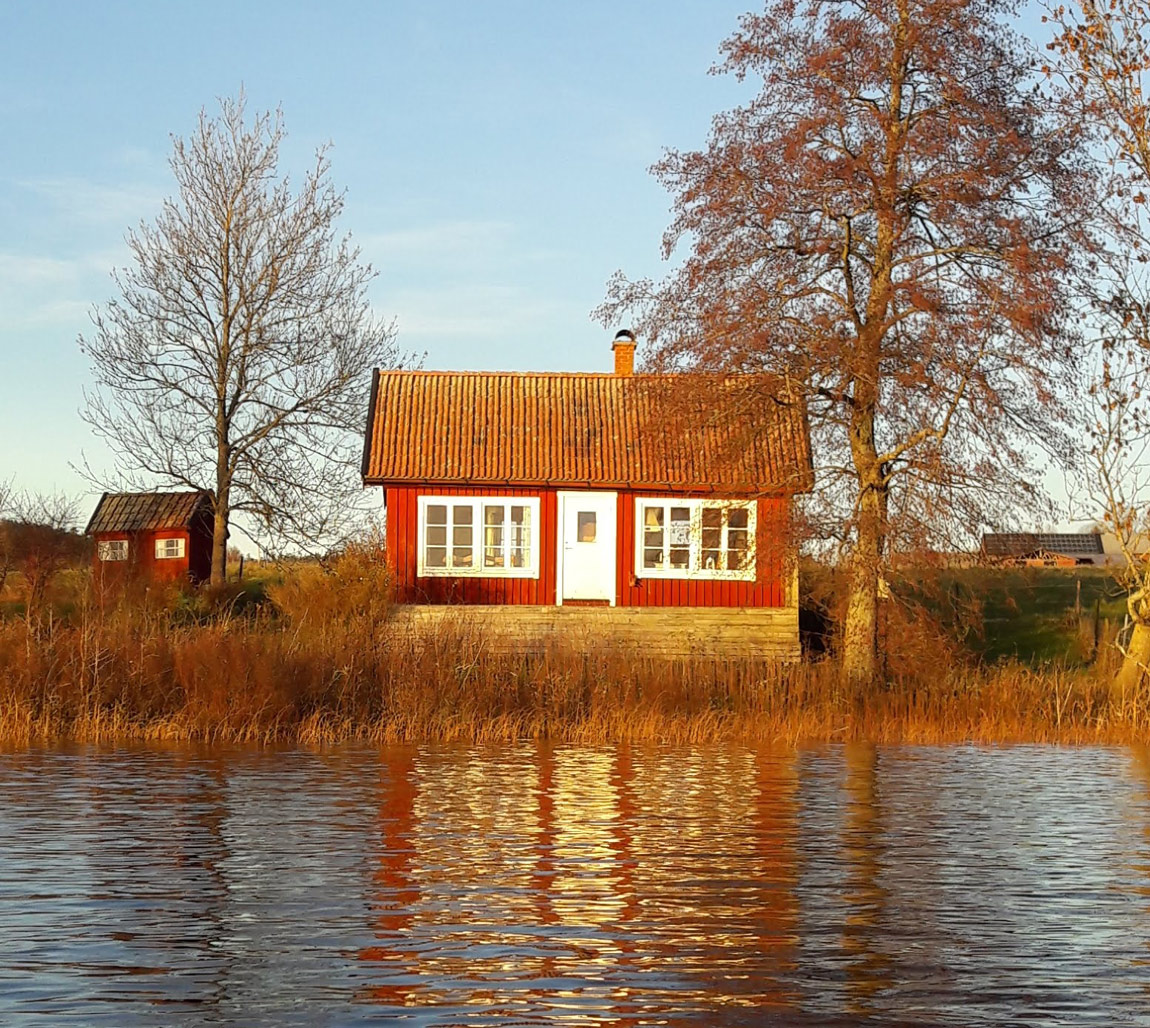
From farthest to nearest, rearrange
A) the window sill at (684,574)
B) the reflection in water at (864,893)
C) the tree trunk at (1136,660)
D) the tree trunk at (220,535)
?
1. the tree trunk at (220,535)
2. the window sill at (684,574)
3. the tree trunk at (1136,660)
4. the reflection in water at (864,893)

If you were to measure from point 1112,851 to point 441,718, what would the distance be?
10.4m

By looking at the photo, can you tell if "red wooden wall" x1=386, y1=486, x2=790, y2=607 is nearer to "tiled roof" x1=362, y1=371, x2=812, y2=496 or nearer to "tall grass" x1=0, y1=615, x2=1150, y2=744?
"tiled roof" x1=362, y1=371, x2=812, y2=496

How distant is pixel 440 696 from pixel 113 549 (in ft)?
86.0

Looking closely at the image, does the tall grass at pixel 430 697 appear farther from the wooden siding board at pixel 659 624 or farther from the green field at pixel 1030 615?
the green field at pixel 1030 615

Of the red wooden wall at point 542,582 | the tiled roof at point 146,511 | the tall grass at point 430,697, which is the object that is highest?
the tiled roof at point 146,511

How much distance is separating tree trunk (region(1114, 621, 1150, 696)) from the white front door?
10.1 meters

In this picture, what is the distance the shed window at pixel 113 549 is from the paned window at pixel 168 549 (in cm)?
85

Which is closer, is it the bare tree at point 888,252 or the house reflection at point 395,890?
the house reflection at point 395,890

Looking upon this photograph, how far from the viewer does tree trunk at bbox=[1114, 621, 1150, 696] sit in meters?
24.6

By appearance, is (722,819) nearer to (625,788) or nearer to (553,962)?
(625,788)

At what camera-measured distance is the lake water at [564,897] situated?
7488 mm

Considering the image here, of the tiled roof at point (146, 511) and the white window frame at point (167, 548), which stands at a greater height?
the tiled roof at point (146, 511)

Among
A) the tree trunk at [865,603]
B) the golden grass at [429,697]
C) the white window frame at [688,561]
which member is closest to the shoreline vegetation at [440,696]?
the golden grass at [429,697]

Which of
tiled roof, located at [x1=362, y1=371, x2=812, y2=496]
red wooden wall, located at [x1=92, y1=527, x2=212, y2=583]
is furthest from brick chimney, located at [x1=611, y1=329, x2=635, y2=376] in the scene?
red wooden wall, located at [x1=92, y1=527, x2=212, y2=583]
